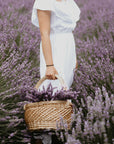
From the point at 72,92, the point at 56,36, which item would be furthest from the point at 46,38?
the point at 72,92

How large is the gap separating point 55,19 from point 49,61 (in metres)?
0.35

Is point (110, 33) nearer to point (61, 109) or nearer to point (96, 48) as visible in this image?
point (96, 48)

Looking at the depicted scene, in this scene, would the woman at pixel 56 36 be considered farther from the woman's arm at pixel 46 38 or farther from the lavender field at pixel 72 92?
the lavender field at pixel 72 92

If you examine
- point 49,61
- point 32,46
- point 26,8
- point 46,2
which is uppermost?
point 26,8

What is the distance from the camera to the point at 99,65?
2262 mm

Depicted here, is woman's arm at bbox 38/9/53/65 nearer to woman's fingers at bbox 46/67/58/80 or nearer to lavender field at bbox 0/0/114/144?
woman's fingers at bbox 46/67/58/80

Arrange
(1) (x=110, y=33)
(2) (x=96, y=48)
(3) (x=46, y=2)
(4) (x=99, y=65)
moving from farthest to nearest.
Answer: (1) (x=110, y=33) < (2) (x=96, y=48) < (4) (x=99, y=65) < (3) (x=46, y=2)

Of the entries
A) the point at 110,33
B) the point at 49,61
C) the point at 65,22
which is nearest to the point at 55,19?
the point at 65,22

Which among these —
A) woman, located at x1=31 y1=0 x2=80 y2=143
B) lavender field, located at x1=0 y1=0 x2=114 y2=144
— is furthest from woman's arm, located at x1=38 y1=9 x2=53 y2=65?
lavender field, located at x1=0 y1=0 x2=114 y2=144

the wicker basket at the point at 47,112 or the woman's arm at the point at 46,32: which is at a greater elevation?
the woman's arm at the point at 46,32

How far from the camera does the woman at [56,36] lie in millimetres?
1905

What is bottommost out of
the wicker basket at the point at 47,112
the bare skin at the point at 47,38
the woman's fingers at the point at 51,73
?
the wicker basket at the point at 47,112

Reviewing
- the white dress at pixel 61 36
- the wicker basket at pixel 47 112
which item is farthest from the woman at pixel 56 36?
the wicker basket at pixel 47 112

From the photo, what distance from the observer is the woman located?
1.91 meters
